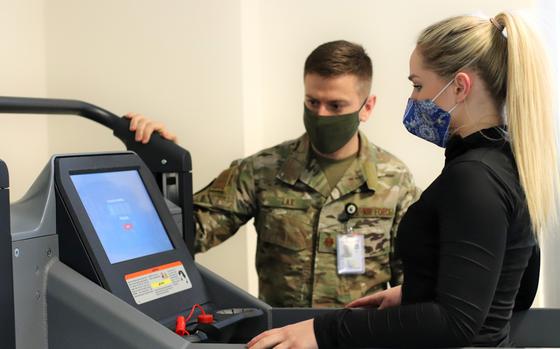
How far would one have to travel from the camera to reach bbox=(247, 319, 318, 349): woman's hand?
135cm

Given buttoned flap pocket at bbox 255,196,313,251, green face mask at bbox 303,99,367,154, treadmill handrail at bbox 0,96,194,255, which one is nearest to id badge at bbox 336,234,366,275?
buttoned flap pocket at bbox 255,196,313,251

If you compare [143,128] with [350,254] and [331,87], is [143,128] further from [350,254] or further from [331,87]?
[350,254]

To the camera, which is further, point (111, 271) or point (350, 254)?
point (350, 254)

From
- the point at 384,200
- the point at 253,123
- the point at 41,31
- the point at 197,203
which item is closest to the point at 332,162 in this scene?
the point at 384,200

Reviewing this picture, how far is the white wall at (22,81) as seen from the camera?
9.31ft

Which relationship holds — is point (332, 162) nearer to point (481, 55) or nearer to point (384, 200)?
point (384, 200)

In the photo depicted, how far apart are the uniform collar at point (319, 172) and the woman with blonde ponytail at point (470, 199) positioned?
87 cm

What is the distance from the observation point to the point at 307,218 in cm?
240

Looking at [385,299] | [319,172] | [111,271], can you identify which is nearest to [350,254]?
[319,172]

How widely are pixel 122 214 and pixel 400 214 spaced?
103 centimetres

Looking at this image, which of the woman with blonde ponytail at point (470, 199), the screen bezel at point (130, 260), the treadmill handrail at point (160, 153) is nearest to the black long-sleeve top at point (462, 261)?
the woman with blonde ponytail at point (470, 199)

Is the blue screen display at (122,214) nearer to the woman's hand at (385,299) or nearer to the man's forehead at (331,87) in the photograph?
the woman's hand at (385,299)

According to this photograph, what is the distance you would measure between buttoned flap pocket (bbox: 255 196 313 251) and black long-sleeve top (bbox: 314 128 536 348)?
98 cm

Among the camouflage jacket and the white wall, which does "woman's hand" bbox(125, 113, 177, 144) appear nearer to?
the camouflage jacket
